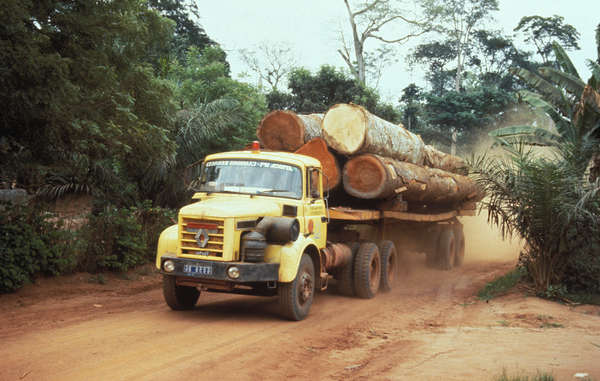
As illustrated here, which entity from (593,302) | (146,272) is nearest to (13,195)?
(146,272)

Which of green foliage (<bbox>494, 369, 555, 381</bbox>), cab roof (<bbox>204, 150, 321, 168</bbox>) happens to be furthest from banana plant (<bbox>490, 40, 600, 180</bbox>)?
green foliage (<bbox>494, 369, 555, 381</bbox>)

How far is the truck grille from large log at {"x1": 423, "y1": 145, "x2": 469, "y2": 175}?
7.71 metres

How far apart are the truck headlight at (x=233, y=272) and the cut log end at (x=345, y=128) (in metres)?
4.08

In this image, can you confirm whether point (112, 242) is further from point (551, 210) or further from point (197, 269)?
point (551, 210)

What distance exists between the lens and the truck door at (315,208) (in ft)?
28.8

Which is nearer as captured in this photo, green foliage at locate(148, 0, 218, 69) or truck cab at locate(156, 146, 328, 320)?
truck cab at locate(156, 146, 328, 320)

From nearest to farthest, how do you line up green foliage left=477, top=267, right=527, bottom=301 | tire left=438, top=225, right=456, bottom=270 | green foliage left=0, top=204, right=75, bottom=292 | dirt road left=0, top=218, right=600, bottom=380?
1. dirt road left=0, top=218, right=600, bottom=380
2. green foliage left=0, top=204, right=75, bottom=292
3. green foliage left=477, top=267, right=527, bottom=301
4. tire left=438, top=225, right=456, bottom=270

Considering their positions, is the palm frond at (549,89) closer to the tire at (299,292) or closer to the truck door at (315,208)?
the truck door at (315,208)

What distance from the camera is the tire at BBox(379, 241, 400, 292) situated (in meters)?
11.5

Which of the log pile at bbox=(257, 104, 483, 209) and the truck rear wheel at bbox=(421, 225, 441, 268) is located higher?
the log pile at bbox=(257, 104, 483, 209)

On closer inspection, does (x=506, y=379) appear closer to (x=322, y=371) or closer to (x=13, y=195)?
(x=322, y=371)

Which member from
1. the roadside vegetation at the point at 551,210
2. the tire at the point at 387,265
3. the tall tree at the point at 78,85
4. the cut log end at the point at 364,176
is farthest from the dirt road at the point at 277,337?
the tall tree at the point at 78,85

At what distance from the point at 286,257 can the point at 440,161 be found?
8694mm

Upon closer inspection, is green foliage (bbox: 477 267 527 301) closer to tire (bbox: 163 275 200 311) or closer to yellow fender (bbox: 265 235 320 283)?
yellow fender (bbox: 265 235 320 283)
